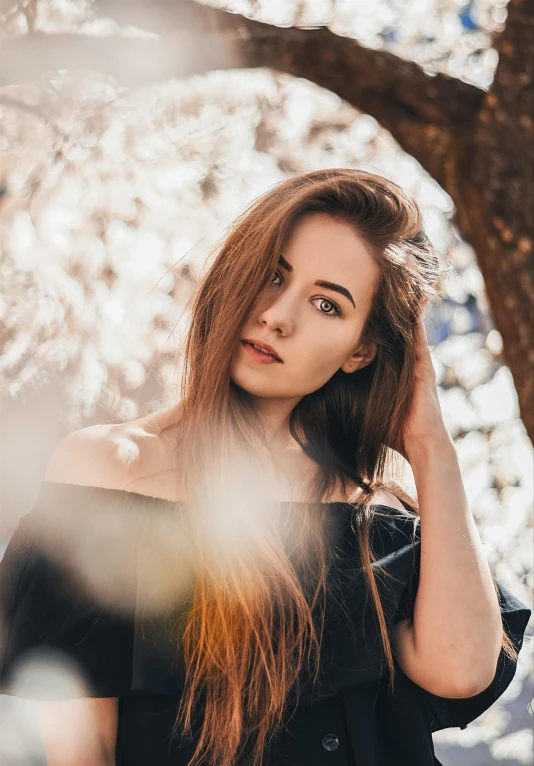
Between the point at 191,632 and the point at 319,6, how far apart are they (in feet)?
11.8

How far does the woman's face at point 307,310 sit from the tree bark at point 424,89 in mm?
1299

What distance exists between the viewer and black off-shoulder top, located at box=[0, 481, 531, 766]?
1.66 m

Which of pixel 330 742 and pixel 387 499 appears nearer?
pixel 330 742

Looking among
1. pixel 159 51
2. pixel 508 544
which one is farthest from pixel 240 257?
pixel 508 544

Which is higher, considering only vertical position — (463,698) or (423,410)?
(423,410)

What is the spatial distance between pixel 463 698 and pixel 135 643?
76 centimetres

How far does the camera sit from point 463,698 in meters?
1.94

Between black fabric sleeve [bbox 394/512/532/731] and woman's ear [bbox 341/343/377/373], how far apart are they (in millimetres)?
424

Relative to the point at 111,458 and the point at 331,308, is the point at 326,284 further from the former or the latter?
the point at 111,458

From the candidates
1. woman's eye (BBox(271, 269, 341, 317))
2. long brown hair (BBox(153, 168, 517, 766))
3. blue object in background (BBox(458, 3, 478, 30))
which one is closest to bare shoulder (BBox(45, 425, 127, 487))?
long brown hair (BBox(153, 168, 517, 766))

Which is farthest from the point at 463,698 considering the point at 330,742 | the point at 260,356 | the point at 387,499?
the point at 260,356

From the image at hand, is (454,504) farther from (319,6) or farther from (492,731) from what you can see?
(492,731)

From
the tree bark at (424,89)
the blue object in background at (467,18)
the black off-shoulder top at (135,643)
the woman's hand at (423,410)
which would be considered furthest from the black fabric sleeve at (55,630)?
the blue object in background at (467,18)

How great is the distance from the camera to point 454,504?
1931 millimetres
